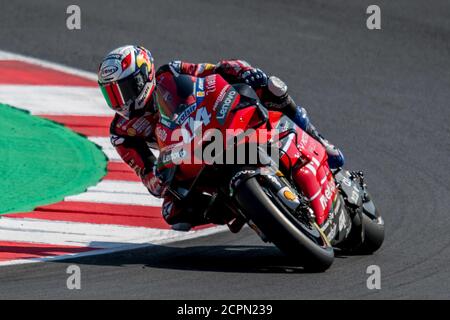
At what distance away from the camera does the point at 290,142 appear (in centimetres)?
782

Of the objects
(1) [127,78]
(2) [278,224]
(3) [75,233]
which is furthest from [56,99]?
(2) [278,224]

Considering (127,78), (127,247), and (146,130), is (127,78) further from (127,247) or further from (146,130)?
(127,247)

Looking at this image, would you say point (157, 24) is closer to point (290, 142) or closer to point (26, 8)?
point (26, 8)

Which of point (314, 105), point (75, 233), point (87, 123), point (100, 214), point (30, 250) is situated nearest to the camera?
point (30, 250)

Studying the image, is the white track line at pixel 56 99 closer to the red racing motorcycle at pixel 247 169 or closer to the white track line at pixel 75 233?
the white track line at pixel 75 233

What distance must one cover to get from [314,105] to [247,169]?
500 centimetres

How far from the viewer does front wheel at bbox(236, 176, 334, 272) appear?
712 centimetres

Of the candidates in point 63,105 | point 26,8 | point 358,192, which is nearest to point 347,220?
point 358,192

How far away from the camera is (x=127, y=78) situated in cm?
775

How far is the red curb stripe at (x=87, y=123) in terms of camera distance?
1134 cm

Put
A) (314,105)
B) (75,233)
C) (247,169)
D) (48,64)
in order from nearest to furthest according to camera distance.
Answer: (247,169) → (75,233) → (314,105) → (48,64)

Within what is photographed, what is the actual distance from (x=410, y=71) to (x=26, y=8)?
17.1 feet

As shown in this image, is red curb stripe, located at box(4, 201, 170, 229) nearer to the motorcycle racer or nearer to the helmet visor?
the motorcycle racer

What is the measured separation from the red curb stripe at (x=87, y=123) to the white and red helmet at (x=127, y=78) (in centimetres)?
346
